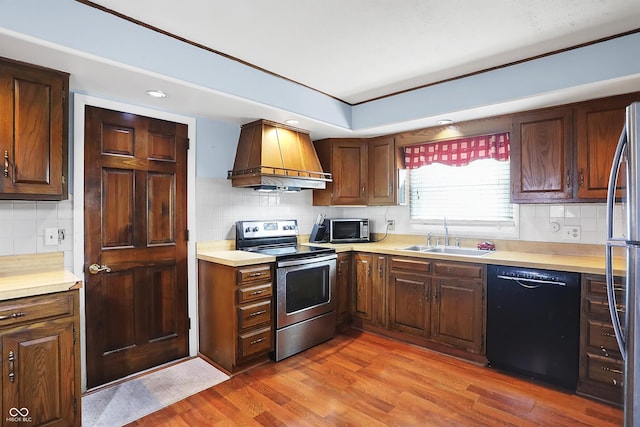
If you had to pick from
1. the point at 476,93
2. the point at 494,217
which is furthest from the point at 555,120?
the point at 494,217

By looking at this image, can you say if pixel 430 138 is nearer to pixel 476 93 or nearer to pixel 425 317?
pixel 476 93

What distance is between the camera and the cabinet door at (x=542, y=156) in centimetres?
268

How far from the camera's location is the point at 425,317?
10.4 ft

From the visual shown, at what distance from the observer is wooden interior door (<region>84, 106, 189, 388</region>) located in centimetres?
249

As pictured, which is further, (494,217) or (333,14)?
(494,217)

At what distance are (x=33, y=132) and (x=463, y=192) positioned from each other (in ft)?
11.7

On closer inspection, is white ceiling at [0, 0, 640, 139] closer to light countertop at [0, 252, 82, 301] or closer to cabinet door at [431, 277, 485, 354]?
light countertop at [0, 252, 82, 301]

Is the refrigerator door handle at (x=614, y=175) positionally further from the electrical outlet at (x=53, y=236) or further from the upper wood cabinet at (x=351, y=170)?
the electrical outlet at (x=53, y=236)

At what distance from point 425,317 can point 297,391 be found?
138cm

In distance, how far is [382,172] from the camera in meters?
3.84

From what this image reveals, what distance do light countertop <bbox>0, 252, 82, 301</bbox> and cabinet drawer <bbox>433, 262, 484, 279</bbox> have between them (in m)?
2.69

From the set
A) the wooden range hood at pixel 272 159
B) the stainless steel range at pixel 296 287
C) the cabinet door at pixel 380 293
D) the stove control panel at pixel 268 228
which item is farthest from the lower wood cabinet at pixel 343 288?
the wooden range hood at pixel 272 159

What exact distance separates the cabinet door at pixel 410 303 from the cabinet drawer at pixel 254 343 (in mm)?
1269

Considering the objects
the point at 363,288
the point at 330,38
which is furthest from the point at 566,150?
the point at 363,288
